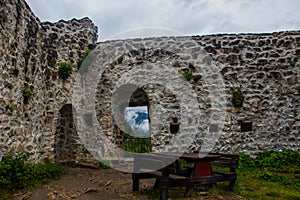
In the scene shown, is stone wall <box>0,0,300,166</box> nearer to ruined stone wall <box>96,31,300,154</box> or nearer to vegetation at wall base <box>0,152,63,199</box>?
ruined stone wall <box>96,31,300,154</box>

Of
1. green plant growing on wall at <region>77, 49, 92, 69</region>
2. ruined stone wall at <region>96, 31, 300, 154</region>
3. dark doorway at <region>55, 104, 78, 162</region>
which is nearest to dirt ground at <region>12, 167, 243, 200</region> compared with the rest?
dark doorway at <region>55, 104, 78, 162</region>

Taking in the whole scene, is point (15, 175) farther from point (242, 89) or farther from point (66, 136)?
point (242, 89)

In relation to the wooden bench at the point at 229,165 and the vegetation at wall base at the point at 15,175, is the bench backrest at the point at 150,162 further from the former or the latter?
the vegetation at wall base at the point at 15,175

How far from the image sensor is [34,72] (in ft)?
23.7

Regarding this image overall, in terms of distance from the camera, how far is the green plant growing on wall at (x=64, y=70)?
833 centimetres

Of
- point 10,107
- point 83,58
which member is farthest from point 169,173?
point 83,58

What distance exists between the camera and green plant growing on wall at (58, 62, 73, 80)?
8.33 m

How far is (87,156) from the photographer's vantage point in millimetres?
8594

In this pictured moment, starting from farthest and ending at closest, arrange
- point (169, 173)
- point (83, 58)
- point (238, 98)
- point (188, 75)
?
point (83, 58) → point (188, 75) → point (238, 98) → point (169, 173)

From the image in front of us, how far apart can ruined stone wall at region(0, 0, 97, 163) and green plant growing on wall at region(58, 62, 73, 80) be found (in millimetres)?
109

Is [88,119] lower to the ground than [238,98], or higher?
lower

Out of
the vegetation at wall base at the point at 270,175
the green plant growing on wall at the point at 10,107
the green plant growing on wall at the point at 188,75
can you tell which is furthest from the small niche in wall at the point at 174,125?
the green plant growing on wall at the point at 10,107

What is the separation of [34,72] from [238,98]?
211 inches

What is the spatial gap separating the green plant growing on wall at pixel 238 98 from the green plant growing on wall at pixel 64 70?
4.64 m
